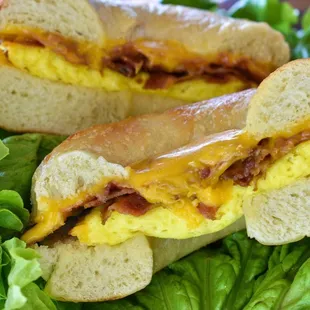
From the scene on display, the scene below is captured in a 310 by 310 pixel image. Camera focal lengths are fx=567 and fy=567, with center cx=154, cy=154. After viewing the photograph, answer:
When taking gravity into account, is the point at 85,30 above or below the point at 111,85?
above

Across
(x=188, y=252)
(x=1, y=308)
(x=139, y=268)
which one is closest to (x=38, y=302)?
(x=1, y=308)

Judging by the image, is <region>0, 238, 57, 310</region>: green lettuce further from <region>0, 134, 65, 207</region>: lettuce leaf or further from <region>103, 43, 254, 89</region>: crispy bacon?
<region>103, 43, 254, 89</region>: crispy bacon

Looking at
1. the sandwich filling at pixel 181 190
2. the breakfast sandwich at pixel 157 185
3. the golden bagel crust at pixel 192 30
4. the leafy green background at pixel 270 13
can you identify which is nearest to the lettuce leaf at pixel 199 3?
the leafy green background at pixel 270 13

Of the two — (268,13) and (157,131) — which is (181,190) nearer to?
(157,131)

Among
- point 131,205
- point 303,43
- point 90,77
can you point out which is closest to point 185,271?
point 131,205

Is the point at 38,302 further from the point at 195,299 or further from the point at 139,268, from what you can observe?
the point at 195,299

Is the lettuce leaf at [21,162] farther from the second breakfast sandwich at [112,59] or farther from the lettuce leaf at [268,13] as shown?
the lettuce leaf at [268,13]
